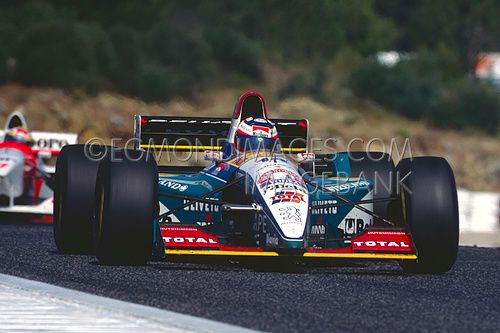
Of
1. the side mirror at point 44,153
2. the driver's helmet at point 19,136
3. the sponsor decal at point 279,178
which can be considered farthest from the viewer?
the side mirror at point 44,153

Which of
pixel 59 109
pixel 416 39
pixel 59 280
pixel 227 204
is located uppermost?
pixel 416 39

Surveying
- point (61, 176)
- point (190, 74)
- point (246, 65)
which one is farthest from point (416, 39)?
point (61, 176)

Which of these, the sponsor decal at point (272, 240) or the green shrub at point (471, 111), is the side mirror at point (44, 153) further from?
the green shrub at point (471, 111)

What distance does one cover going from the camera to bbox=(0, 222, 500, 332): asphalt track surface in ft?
21.0

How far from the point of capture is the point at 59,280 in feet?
25.5

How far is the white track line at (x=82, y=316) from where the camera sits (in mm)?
5730

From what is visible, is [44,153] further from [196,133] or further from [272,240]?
[272,240]

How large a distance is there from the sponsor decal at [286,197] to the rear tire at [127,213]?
3.03ft

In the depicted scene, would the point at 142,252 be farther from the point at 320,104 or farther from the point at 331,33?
the point at 331,33

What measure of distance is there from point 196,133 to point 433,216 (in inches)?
141

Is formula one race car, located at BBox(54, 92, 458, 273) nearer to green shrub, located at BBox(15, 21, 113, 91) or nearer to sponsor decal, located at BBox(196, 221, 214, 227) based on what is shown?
sponsor decal, located at BBox(196, 221, 214, 227)

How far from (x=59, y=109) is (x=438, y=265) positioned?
86.2ft

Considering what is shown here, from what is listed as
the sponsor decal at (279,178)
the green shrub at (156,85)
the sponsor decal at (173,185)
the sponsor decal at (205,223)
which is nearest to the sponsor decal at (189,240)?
the sponsor decal at (279,178)

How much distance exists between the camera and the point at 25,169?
619 inches
